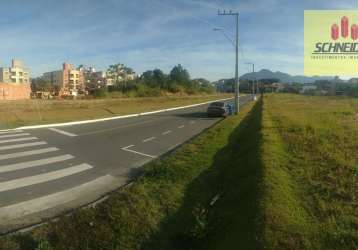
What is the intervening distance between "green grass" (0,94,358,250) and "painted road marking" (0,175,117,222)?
922 mm

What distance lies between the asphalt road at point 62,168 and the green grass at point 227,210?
2.77 feet

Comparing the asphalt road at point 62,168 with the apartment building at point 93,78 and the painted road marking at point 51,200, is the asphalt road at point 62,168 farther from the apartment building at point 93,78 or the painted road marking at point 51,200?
the apartment building at point 93,78

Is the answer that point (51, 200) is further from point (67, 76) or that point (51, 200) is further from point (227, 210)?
point (67, 76)

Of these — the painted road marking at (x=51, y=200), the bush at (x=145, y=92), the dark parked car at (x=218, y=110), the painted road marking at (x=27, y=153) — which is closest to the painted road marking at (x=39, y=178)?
the painted road marking at (x=51, y=200)

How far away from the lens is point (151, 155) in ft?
42.1

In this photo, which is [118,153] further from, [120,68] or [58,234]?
[120,68]

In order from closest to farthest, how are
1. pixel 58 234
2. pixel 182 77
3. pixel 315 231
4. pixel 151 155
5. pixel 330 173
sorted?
pixel 315 231, pixel 58 234, pixel 330 173, pixel 151 155, pixel 182 77

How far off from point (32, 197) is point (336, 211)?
5991mm

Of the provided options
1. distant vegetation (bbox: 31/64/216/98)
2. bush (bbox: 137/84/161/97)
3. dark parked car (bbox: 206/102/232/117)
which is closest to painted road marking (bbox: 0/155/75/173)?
dark parked car (bbox: 206/102/232/117)

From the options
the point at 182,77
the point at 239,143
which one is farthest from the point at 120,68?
the point at 239,143

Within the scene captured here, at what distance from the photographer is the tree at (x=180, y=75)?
120m

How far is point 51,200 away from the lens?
7336mm

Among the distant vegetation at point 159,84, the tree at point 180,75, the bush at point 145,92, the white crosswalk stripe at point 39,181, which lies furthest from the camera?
the tree at point 180,75

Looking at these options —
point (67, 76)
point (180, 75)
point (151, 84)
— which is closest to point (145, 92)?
point (151, 84)
